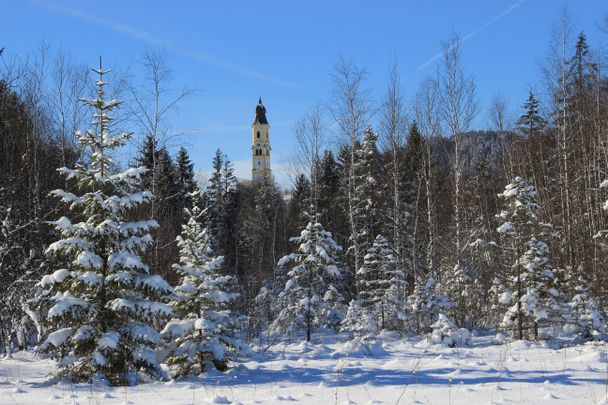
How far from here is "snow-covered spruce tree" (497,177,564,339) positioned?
49.1 feet

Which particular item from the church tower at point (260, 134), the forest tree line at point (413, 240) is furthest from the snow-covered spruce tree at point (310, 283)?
the church tower at point (260, 134)

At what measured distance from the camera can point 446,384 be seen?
8.18m

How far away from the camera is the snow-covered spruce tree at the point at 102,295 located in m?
8.55

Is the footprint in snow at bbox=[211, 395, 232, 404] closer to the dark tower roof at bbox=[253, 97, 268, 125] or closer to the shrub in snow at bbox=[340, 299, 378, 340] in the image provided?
the shrub in snow at bbox=[340, 299, 378, 340]

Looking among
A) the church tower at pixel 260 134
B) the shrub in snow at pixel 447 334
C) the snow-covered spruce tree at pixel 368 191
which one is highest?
the church tower at pixel 260 134

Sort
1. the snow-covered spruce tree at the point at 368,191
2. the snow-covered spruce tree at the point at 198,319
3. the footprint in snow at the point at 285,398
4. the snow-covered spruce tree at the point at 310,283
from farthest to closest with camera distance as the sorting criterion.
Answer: the snow-covered spruce tree at the point at 368,191 → the snow-covered spruce tree at the point at 310,283 → the snow-covered spruce tree at the point at 198,319 → the footprint in snow at the point at 285,398

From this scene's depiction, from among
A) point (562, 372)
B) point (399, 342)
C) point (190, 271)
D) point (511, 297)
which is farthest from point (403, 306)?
point (190, 271)

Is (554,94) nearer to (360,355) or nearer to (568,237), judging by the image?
(568,237)

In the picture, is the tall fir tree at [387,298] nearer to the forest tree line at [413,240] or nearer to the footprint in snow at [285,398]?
the forest tree line at [413,240]

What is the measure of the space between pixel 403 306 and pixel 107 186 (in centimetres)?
1249

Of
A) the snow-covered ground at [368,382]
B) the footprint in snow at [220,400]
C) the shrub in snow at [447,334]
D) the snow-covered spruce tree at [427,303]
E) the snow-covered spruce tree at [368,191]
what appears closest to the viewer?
the footprint in snow at [220,400]

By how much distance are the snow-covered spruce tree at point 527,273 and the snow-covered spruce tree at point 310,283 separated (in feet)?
19.2

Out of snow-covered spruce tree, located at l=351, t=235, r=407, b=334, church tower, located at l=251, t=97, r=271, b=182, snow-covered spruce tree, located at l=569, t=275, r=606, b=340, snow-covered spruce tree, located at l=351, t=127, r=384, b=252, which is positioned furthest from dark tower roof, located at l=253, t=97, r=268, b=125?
snow-covered spruce tree, located at l=569, t=275, r=606, b=340

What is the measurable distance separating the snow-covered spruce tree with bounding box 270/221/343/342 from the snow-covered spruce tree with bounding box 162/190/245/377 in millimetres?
7418
